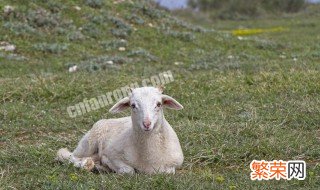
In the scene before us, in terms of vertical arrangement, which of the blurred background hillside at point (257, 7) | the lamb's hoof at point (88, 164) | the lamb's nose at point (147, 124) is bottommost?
the blurred background hillside at point (257, 7)

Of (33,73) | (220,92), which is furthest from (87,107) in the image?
(33,73)

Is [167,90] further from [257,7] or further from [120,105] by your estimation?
[257,7]

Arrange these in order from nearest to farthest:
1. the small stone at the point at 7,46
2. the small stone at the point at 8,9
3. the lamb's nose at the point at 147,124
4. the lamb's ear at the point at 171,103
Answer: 1. the lamb's nose at the point at 147,124
2. the lamb's ear at the point at 171,103
3. the small stone at the point at 7,46
4. the small stone at the point at 8,9

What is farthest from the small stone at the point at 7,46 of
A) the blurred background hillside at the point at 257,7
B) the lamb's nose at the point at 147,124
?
the blurred background hillside at the point at 257,7

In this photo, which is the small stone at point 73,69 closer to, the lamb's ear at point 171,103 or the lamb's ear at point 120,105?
the lamb's ear at point 120,105

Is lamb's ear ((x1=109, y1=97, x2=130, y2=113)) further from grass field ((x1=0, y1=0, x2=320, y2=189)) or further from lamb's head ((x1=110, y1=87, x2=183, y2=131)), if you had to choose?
grass field ((x1=0, y1=0, x2=320, y2=189))

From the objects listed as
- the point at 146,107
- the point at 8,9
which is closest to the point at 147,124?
the point at 146,107

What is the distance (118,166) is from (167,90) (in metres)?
5.06

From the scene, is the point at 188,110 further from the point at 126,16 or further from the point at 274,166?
the point at 126,16

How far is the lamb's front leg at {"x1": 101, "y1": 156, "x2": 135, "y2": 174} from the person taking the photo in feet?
20.0

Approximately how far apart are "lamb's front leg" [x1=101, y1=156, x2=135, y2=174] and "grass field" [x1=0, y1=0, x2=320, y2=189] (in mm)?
206

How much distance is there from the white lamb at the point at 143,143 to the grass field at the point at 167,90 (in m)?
0.20

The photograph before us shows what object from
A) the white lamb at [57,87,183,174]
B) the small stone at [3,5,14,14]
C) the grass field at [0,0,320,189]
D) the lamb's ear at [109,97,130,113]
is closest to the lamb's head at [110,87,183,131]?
the white lamb at [57,87,183,174]

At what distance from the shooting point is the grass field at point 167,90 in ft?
21.2
